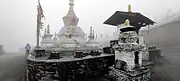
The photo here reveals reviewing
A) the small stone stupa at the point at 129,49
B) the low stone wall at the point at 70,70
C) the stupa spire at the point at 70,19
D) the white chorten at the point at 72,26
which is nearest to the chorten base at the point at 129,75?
the small stone stupa at the point at 129,49

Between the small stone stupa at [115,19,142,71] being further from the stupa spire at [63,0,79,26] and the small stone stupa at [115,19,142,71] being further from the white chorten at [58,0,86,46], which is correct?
the stupa spire at [63,0,79,26]

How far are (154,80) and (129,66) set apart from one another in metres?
2.59

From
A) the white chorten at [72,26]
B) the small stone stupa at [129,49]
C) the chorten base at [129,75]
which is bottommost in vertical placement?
the chorten base at [129,75]

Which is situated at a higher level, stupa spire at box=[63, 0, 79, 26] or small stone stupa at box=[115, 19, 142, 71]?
stupa spire at box=[63, 0, 79, 26]

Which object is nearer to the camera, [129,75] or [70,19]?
[129,75]

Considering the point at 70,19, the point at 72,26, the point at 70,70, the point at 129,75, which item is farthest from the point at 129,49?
the point at 70,19

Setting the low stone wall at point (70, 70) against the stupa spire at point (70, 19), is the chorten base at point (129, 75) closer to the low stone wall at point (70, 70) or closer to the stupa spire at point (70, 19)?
the low stone wall at point (70, 70)

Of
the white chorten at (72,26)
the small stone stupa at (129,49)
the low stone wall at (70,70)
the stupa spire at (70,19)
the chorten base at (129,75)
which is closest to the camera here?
the chorten base at (129,75)

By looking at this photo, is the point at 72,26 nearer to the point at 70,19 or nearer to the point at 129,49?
the point at 70,19

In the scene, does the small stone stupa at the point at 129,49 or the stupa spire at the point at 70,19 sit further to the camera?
the stupa spire at the point at 70,19

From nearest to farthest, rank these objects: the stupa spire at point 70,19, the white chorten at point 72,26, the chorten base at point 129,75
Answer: the chorten base at point 129,75 → the white chorten at point 72,26 → the stupa spire at point 70,19

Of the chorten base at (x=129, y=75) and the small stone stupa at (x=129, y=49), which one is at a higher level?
the small stone stupa at (x=129, y=49)

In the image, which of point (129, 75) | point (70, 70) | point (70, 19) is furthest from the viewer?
point (70, 19)

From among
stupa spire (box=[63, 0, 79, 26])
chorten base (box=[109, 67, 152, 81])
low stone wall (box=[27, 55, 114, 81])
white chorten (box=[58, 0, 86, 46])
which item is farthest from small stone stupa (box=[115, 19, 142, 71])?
stupa spire (box=[63, 0, 79, 26])
